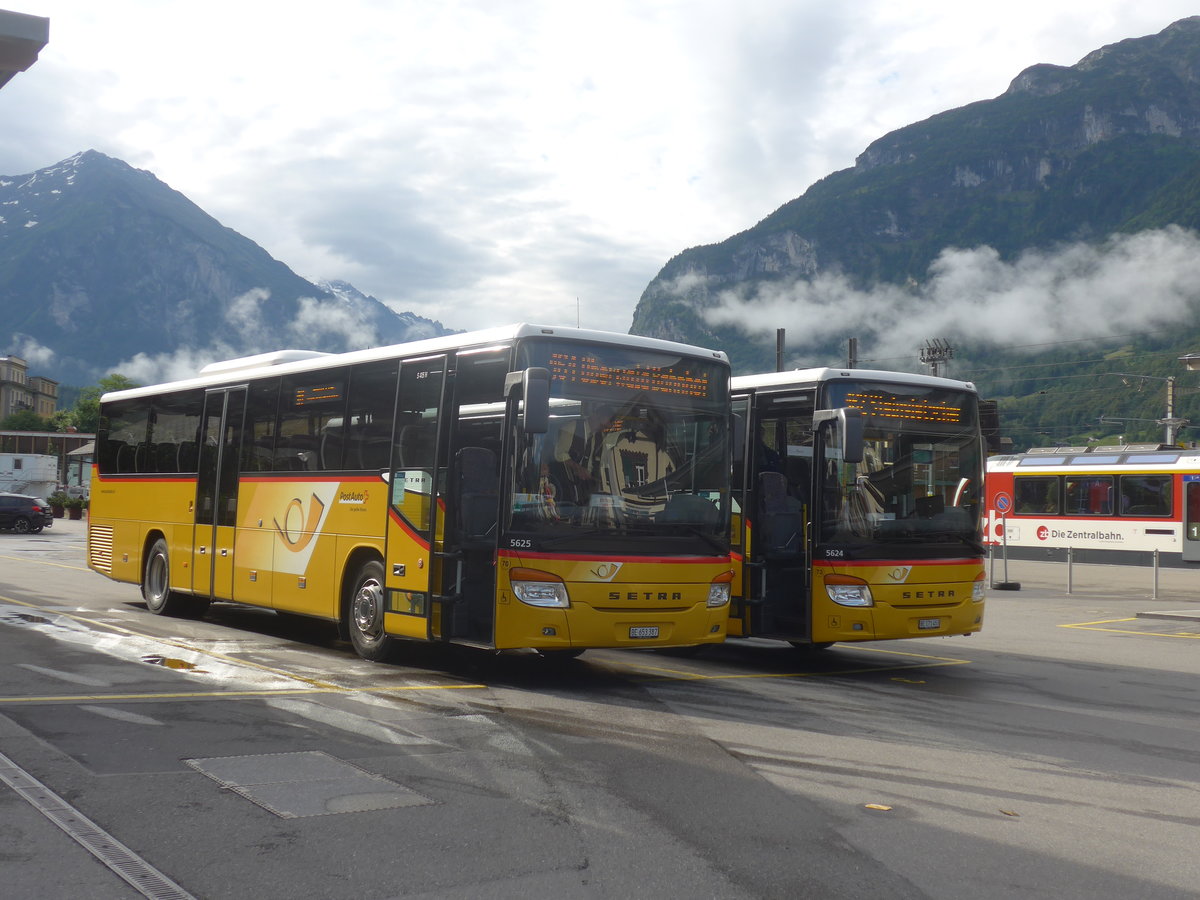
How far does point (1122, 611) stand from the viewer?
2008 cm

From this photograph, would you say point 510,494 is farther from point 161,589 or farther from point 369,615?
point 161,589

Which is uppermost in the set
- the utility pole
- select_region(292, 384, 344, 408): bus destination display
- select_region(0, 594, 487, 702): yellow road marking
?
the utility pole

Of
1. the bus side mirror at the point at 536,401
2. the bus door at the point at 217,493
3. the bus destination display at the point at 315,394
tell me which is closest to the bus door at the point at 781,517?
the bus side mirror at the point at 536,401

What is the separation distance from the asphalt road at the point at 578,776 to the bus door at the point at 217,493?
65.3 inches

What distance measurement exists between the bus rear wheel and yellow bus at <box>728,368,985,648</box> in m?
7.59

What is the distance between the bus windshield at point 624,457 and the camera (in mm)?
9523

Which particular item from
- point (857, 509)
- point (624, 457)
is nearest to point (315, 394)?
point (624, 457)

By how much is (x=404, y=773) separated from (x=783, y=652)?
25.4 feet

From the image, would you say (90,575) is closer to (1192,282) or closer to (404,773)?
(404,773)

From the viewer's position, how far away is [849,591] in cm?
1111

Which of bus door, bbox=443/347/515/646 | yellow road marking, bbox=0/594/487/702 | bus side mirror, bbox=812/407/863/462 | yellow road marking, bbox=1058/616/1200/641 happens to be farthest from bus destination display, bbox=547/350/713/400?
yellow road marking, bbox=1058/616/1200/641

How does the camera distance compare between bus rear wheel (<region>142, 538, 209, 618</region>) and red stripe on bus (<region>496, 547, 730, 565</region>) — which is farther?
bus rear wheel (<region>142, 538, 209, 618</region>)

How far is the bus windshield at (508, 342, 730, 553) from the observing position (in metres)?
9.52

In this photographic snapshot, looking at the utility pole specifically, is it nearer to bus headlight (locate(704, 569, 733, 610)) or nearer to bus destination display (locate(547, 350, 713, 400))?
bus destination display (locate(547, 350, 713, 400))
